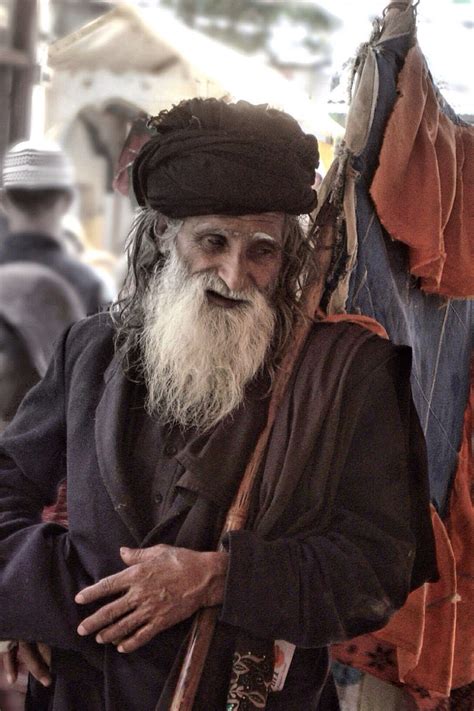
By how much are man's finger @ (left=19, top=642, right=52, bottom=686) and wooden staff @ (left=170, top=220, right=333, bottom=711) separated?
15.2 inches

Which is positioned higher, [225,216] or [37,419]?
[225,216]

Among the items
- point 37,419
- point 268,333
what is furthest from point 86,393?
point 268,333

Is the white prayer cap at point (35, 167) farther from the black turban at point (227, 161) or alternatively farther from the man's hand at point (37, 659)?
the man's hand at point (37, 659)

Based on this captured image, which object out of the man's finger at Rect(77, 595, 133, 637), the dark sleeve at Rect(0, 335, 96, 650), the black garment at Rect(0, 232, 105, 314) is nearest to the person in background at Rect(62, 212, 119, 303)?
the black garment at Rect(0, 232, 105, 314)

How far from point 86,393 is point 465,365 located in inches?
61.2

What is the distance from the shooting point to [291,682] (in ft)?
6.35

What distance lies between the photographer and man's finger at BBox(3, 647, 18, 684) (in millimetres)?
2070

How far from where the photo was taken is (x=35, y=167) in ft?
9.64

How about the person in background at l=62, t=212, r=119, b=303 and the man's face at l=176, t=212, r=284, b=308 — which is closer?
the man's face at l=176, t=212, r=284, b=308

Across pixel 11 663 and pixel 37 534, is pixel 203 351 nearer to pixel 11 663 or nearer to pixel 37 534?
pixel 37 534

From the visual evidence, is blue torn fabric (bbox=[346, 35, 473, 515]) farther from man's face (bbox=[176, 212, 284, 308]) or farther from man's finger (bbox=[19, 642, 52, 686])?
man's finger (bbox=[19, 642, 52, 686])

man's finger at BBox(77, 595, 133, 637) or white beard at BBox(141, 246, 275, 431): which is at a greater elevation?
white beard at BBox(141, 246, 275, 431)

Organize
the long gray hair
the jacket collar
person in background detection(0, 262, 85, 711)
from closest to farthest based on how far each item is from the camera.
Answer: the jacket collar
the long gray hair
person in background detection(0, 262, 85, 711)

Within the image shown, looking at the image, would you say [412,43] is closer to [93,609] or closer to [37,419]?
[37,419]
